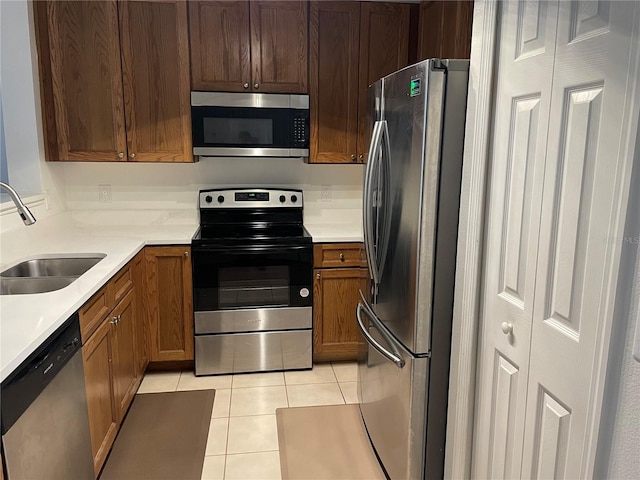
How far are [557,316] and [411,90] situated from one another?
0.92 metres

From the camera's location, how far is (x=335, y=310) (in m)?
3.12

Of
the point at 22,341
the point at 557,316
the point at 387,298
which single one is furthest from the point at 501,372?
the point at 22,341

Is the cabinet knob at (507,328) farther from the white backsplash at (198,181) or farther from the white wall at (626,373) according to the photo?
the white backsplash at (198,181)

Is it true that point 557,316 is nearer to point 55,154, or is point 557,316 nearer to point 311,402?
point 311,402

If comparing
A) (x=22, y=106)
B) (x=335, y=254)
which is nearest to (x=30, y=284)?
(x=22, y=106)

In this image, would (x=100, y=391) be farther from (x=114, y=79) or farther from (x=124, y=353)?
(x=114, y=79)

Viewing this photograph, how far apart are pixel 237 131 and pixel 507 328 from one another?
2.15 m

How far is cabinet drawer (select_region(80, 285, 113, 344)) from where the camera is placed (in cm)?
184

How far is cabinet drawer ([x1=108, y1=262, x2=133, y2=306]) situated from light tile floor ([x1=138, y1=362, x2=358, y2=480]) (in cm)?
73

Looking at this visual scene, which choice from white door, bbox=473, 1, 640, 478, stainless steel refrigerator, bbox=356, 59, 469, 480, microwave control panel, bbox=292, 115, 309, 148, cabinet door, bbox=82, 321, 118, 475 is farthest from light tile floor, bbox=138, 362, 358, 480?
microwave control panel, bbox=292, 115, 309, 148

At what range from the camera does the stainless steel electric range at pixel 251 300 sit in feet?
9.64

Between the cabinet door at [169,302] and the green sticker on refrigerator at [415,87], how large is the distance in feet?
5.64

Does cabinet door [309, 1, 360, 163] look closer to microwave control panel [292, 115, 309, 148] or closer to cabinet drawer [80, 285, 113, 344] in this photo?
microwave control panel [292, 115, 309, 148]

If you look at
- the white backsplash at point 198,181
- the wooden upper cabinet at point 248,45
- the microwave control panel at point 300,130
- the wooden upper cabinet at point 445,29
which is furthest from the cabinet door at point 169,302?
→ the wooden upper cabinet at point 445,29
